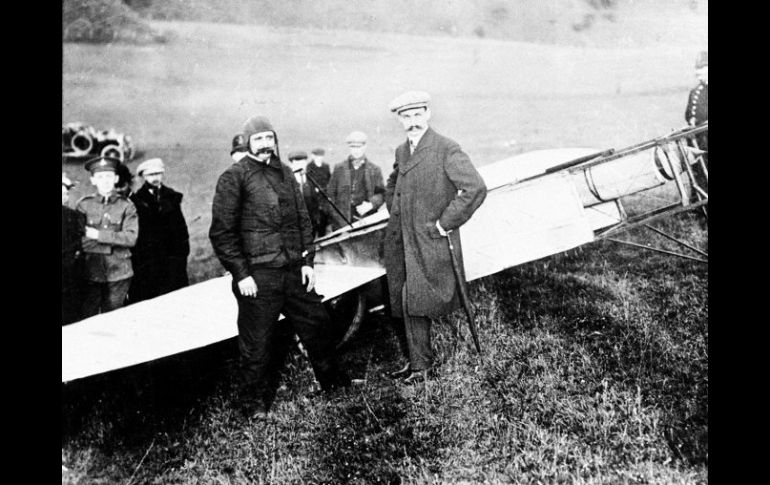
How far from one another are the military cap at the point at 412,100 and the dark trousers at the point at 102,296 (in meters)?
2.60

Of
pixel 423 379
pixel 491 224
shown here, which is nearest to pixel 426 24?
pixel 491 224

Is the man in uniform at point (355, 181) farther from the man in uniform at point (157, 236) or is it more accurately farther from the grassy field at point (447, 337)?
the man in uniform at point (157, 236)

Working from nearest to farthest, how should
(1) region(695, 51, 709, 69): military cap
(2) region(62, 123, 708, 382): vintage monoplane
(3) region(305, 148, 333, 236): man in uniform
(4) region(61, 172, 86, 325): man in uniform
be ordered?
(2) region(62, 123, 708, 382): vintage monoplane < (1) region(695, 51, 709, 69): military cap < (4) region(61, 172, 86, 325): man in uniform < (3) region(305, 148, 333, 236): man in uniform

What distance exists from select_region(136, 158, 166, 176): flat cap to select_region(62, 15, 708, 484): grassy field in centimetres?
6

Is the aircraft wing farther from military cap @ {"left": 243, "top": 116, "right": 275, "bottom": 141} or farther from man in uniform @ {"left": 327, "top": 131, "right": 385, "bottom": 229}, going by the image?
man in uniform @ {"left": 327, "top": 131, "right": 385, "bottom": 229}

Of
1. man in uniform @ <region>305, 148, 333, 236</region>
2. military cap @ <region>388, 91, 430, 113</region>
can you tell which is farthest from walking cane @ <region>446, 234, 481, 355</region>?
man in uniform @ <region>305, 148, 333, 236</region>

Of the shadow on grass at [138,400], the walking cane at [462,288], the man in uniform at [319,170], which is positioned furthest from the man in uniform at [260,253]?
the man in uniform at [319,170]

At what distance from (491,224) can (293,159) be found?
3.09 m

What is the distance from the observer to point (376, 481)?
2.49 metres

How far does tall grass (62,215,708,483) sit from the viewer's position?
247 cm

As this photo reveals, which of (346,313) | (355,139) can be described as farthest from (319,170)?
(346,313)

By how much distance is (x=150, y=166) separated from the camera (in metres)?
4.29

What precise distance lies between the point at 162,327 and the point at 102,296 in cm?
106

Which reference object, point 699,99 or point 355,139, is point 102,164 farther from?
point 699,99
